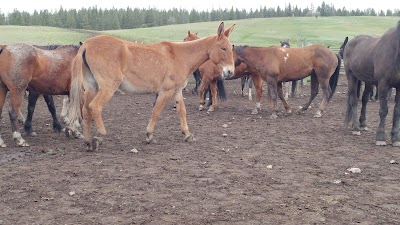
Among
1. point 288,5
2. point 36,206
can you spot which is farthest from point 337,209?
point 288,5

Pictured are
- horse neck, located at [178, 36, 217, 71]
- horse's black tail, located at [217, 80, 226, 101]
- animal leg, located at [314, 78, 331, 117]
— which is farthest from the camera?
horse's black tail, located at [217, 80, 226, 101]

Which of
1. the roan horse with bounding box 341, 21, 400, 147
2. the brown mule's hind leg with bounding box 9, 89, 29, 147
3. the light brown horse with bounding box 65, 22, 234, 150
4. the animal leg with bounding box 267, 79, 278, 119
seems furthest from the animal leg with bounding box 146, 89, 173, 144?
the animal leg with bounding box 267, 79, 278, 119

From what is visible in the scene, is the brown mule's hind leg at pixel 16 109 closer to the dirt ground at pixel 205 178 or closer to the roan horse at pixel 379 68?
the dirt ground at pixel 205 178

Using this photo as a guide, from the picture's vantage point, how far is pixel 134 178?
6.33 m

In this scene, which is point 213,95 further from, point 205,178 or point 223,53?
point 205,178

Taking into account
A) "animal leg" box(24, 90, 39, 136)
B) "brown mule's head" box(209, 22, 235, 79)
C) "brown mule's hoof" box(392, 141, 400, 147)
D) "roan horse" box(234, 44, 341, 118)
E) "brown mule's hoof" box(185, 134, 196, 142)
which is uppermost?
"brown mule's head" box(209, 22, 235, 79)

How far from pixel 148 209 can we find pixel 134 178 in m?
1.30

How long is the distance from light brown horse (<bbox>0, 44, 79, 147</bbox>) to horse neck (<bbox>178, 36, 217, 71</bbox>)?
2265 mm

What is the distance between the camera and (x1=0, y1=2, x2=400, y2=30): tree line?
8494 cm

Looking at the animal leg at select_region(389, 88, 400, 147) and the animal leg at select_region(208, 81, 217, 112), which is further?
the animal leg at select_region(208, 81, 217, 112)

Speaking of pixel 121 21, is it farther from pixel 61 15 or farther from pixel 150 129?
pixel 150 129

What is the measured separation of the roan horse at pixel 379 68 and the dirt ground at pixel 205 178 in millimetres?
340

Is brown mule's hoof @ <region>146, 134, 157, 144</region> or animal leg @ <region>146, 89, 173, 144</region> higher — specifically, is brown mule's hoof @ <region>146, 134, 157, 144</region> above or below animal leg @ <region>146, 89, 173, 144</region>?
below

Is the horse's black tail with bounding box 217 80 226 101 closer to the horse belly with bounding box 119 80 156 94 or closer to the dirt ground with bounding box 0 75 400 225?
the dirt ground with bounding box 0 75 400 225
